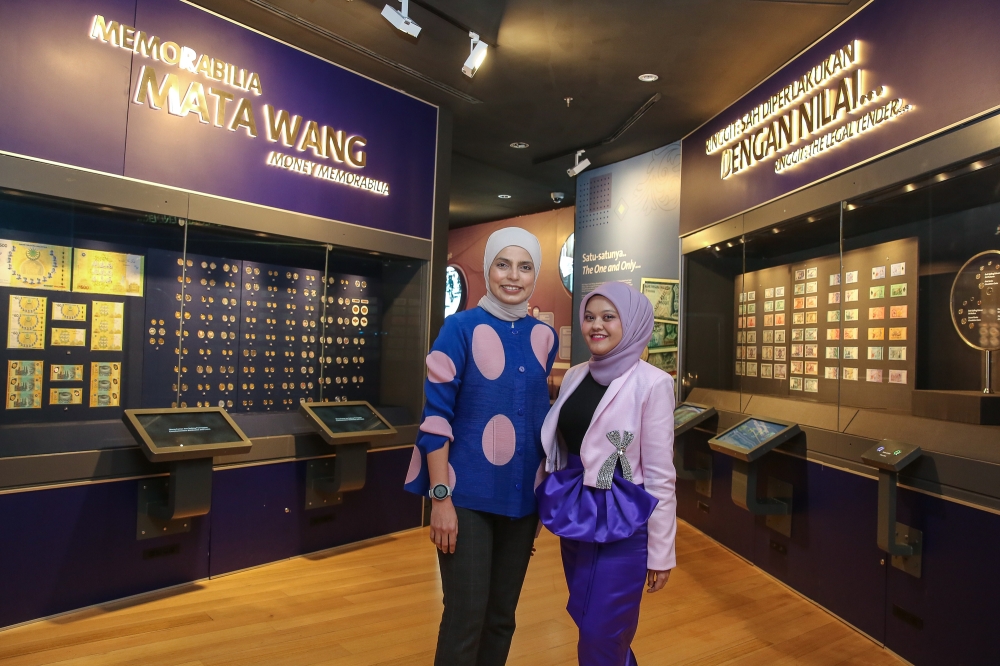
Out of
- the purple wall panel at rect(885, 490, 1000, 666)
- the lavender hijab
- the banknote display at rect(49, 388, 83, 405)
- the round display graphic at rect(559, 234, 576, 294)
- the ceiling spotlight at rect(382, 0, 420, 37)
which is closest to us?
the lavender hijab

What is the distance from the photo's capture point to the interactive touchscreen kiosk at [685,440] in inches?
188

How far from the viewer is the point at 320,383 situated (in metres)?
4.59

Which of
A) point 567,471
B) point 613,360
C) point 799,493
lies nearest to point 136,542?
point 567,471

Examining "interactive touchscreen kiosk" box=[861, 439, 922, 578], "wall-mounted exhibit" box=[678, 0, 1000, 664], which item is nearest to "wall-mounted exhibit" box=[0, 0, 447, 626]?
"wall-mounted exhibit" box=[678, 0, 1000, 664]

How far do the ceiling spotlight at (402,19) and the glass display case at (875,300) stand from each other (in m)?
2.58

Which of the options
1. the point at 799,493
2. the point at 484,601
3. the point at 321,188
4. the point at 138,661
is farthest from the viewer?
the point at 321,188

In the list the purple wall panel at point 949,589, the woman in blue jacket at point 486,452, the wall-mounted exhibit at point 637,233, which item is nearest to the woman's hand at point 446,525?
the woman in blue jacket at point 486,452

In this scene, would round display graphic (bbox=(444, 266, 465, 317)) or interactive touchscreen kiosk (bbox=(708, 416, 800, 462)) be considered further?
round display graphic (bbox=(444, 266, 465, 317))

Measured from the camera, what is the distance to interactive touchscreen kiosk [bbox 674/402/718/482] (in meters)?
Answer: 4.79

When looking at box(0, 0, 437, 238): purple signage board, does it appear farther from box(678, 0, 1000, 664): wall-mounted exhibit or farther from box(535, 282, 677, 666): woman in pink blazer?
box(535, 282, 677, 666): woman in pink blazer

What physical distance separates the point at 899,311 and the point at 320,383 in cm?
366

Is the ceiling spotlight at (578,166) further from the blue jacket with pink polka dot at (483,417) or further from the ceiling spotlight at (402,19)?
the blue jacket with pink polka dot at (483,417)

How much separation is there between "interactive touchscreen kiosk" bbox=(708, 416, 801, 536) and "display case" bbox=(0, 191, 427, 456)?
235cm

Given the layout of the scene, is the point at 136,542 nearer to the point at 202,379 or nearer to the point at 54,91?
the point at 202,379
